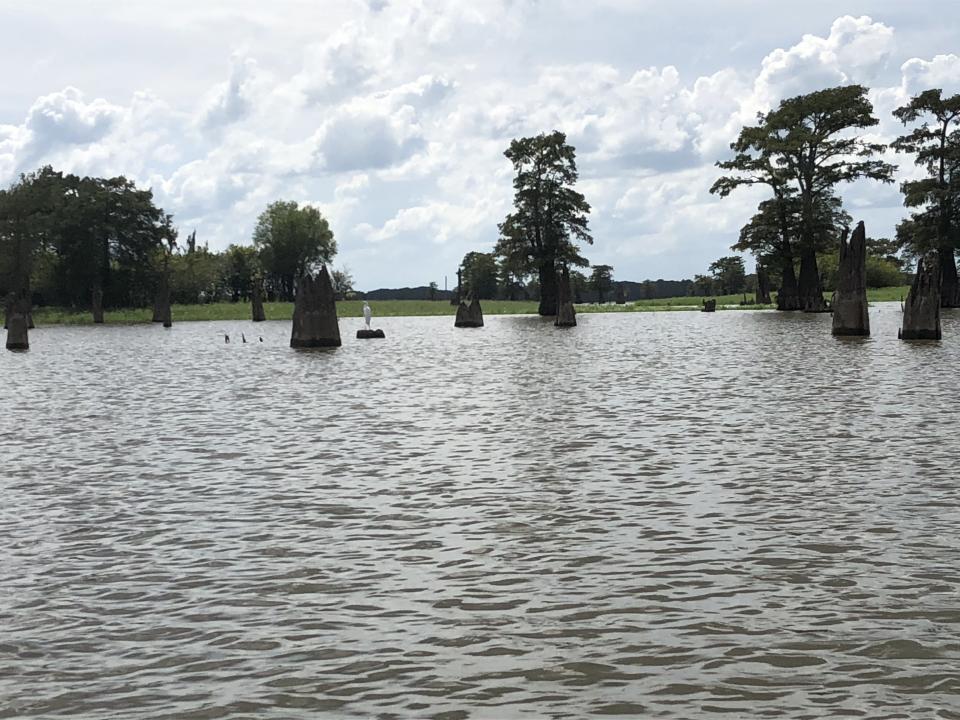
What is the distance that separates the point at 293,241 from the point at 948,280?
75.5 metres

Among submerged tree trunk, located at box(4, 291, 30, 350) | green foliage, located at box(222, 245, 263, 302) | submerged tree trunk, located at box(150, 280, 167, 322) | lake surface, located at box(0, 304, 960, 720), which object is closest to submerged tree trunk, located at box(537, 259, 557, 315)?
submerged tree trunk, located at box(150, 280, 167, 322)

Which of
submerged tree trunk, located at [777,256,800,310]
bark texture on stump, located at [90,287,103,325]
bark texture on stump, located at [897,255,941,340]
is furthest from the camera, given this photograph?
bark texture on stump, located at [90,287,103,325]

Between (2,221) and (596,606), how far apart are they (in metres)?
96.4

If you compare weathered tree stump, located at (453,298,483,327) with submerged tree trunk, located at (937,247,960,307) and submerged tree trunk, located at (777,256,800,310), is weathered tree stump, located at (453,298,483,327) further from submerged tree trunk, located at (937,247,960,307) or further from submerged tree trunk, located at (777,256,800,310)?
submerged tree trunk, located at (937,247,960,307)

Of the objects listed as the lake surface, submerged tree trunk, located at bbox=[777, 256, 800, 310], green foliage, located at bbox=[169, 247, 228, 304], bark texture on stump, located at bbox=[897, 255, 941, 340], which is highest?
green foliage, located at bbox=[169, 247, 228, 304]

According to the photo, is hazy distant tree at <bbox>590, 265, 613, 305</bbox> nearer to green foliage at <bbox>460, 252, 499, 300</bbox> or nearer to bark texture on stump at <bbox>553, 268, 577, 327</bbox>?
green foliage at <bbox>460, 252, 499, 300</bbox>

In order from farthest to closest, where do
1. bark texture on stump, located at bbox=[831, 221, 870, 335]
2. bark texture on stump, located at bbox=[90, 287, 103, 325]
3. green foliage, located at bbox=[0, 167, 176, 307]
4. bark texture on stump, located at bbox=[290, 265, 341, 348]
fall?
1. green foliage, located at bbox=[0, 167, 176, 307]
2. bark texture on stump, located at bbox=[90, 287, 103, 325]
3. bark texture on stump, located at bbox=[290, 265, 341, 348]
4. bark texture on stump, located at bbox=[831, 221, 870, 335]

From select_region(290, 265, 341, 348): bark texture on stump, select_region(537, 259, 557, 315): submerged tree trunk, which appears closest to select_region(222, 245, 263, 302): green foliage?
select_region(537, 259, 557, 315): submerged tree trunk

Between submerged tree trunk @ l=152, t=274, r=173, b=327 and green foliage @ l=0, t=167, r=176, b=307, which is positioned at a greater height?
green foliage @ l=0, t=167, r=176, b=307

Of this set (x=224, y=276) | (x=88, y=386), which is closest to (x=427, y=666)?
(x=88, y=386)

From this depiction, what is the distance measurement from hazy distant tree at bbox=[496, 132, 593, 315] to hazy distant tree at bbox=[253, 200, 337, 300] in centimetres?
4615

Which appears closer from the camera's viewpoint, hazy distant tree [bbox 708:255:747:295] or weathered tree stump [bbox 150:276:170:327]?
weathered tree stump [bbox 150:276:170:327]

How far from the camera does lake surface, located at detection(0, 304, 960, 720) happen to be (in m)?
5.75

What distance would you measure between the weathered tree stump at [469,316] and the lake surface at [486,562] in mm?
47777
